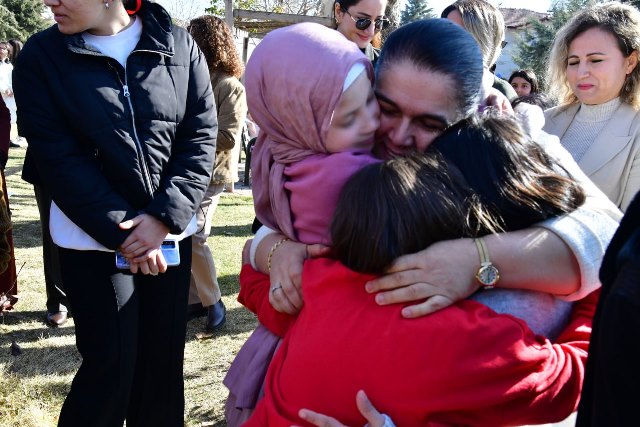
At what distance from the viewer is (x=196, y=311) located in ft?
15.5

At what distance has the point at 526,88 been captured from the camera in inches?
293

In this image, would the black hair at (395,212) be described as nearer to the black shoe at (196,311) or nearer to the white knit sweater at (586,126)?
the white knit sweater at (586,126)

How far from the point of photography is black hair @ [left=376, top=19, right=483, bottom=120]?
4.33 feet

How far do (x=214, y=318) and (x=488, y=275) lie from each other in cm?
357

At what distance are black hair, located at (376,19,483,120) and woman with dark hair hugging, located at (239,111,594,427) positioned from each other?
0.37ft

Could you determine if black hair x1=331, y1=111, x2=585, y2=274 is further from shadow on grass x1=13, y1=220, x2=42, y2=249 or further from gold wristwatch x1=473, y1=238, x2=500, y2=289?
shadow on grass x1=13, y1=220, x2=42, y2=249

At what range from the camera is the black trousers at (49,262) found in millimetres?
4191

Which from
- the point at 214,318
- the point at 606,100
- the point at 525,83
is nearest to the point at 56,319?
the point at 214,318

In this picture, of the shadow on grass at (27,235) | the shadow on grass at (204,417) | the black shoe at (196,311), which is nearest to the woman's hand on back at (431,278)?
the shadow on grass at (204,417)

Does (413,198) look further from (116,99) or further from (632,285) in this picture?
(116,99)

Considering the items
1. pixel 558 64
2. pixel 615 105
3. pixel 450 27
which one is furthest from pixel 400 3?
pixel 450 27

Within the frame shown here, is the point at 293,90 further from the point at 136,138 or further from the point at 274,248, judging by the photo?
the point at 136,138

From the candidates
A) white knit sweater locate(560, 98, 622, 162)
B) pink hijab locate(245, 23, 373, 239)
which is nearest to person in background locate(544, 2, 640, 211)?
white knit sweater locate(560, 98, 622, 162)

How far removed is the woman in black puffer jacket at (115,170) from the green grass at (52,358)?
33.9 inches
